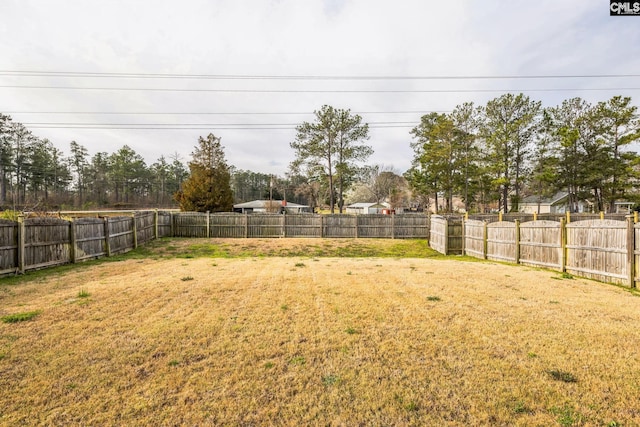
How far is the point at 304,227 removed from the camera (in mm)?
19328

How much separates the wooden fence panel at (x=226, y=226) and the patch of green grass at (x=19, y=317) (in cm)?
1463

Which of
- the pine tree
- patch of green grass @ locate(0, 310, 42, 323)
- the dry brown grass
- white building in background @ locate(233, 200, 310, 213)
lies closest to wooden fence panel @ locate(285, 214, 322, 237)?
the pine tree

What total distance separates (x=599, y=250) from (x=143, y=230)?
677 inches

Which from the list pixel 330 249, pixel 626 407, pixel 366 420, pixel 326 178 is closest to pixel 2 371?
pixel 366 420

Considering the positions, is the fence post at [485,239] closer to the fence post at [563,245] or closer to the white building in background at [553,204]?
the fence post at [563,245]

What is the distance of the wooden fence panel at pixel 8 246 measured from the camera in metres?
7.47

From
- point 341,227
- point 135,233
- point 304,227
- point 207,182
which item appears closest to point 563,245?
point 341,227

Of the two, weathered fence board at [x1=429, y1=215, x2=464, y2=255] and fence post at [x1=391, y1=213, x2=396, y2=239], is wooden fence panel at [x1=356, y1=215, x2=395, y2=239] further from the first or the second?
weathered fence board at [x1=429, y1=215, x2=464, y2=255]

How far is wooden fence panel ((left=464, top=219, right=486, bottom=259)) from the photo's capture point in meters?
12.3

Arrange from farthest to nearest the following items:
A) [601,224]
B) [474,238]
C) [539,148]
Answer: [539,148]
[474,238]
[601,224]

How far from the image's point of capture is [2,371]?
9.53ft

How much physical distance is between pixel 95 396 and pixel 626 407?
429 centimetres

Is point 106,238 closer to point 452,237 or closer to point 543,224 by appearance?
point 452,237

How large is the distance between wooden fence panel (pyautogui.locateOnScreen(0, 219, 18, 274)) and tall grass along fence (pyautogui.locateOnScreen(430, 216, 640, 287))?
14455mm
